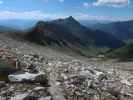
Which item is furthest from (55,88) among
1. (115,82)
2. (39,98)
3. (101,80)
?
(115,82)

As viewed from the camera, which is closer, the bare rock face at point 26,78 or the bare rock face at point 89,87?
the bare rock face at point 89,87

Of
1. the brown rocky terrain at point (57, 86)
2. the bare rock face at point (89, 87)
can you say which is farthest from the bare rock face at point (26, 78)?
the bare rock face at point (89, 87)

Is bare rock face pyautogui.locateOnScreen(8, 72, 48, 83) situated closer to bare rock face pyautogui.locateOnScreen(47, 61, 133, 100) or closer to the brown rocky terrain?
the brown rocky terrain

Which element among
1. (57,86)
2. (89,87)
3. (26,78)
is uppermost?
(26,78)

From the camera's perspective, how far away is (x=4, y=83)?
48.6 ft

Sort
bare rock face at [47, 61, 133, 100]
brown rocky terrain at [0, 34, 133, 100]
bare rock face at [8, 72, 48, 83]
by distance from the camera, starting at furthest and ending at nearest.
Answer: bare rock face at [8, 72, 48, 83], bare rock face at [47, 61, 133, 100], brown rocky terrain at [0, 34, 133, 100]

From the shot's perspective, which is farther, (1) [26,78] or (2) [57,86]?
(2) [57,86]

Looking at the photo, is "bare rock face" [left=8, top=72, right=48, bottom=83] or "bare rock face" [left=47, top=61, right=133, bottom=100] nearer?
"bare rock face" [left=47, top=61, right=133, bottom=100]

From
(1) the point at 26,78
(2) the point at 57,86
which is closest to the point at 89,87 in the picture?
(2) the point at 57,86

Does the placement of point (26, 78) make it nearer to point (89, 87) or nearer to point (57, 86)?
point (57, 86)

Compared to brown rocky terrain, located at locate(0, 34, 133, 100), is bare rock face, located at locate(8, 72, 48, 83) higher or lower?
higher

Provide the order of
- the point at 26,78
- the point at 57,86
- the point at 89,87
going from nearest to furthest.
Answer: the point at 26,78
the point at 57,86
the point at 89,87

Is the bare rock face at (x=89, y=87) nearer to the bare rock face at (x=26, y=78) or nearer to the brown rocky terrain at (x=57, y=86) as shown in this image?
the brown rocky terrain at (x=57, y=86)

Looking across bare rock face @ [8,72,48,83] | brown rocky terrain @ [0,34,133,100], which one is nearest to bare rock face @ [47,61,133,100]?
brown rocky terrain @ [0,34,133,100]
